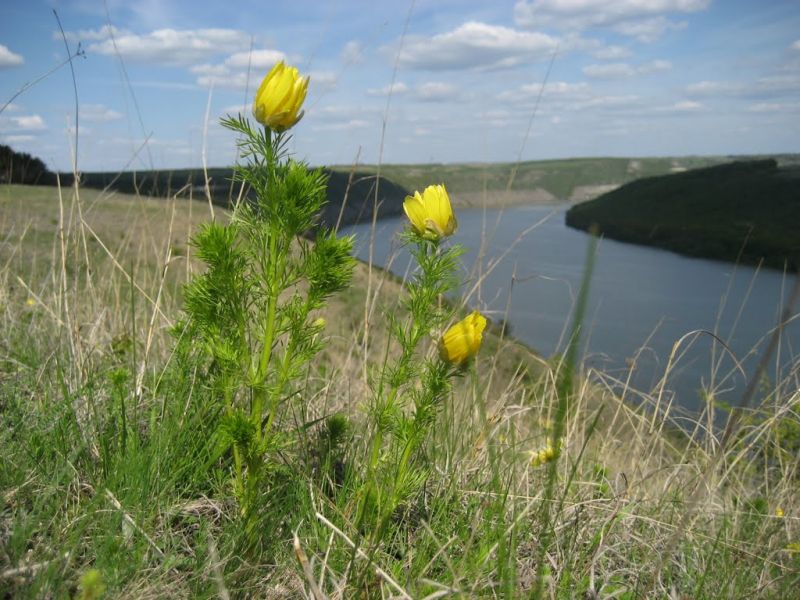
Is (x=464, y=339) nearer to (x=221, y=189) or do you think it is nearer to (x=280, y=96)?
(x=280, y=96)

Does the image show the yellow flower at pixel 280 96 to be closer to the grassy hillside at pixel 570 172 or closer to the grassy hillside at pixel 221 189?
the grassy hillside at pixel 221 189

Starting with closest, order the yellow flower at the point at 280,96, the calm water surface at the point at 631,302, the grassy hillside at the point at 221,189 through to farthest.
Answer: the yellow flower at the point at 280,96, the grassy hillside at the point at 221,189, the calm water surface at the point at 631,302

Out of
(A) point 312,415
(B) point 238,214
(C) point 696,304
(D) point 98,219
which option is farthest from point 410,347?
(C) point 696,304

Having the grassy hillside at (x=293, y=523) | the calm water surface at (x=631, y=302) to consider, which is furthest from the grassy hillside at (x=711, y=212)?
the grassy hillside at (x=293, y=523)

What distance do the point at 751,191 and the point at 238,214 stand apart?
39892 millimetres

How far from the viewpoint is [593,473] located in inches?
97.4

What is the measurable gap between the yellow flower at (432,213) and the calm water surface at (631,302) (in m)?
0.14

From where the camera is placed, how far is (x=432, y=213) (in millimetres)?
1278

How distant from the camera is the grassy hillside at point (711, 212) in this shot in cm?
2545

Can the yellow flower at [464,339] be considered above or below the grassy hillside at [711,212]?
below

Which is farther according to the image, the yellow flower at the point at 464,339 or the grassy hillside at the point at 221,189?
the grassy hillside at the point at 221,189

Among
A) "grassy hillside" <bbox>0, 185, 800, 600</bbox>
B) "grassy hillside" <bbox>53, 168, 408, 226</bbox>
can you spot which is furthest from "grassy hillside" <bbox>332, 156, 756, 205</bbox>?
"grassy hillside" <bbox>0, 185, 800, 600</bbox>

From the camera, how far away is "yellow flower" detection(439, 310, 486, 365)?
1.29m

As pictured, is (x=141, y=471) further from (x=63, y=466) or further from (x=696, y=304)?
(x=696, y=304)
